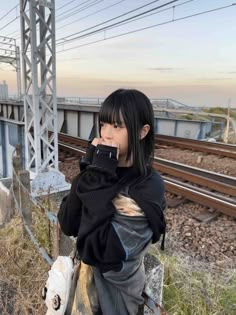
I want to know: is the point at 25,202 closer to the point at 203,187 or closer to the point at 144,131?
the point at 144,131

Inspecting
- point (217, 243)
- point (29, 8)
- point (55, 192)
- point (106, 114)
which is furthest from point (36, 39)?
point (217, 243)

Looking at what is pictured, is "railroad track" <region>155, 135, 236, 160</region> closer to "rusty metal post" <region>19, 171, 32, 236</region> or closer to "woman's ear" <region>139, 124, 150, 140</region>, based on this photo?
"rusty metal post" <region>19, 171, 32, 236</region>

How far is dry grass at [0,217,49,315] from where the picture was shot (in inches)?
93.9

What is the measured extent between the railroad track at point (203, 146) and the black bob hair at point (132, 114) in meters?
8.41

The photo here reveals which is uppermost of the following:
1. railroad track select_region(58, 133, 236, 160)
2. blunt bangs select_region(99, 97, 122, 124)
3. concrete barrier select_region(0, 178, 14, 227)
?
blunt bangs select_region(99, 97, 122, 124)

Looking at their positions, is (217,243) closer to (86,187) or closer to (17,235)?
(17,235)

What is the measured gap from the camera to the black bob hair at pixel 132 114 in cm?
125

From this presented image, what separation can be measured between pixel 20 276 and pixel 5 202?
8.34 feet

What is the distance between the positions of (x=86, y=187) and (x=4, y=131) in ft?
27.3

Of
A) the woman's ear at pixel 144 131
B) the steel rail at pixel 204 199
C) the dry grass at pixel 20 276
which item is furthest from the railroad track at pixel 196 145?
the woman's ear at pixel 144 131

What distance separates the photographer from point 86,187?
3.91 feet

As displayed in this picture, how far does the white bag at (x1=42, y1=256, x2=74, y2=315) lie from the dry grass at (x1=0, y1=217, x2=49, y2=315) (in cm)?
107

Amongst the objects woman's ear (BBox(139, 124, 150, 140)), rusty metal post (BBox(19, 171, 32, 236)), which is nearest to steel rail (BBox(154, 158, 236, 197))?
rusty metal post (BBox(19, 171, 32, 236))

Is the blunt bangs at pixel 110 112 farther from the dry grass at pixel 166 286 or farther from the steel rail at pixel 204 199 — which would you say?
the steel rail at pixel 204 199
